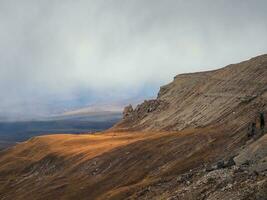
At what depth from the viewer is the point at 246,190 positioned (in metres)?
39.9

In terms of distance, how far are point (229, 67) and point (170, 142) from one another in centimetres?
3593

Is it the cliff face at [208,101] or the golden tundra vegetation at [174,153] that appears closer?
the golden tundra vegetation at [174,153]

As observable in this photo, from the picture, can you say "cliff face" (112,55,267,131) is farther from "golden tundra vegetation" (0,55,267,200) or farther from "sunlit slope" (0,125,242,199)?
"sunlit slope" (0,125,242,199)

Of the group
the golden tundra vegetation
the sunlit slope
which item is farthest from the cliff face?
the sunlit slope

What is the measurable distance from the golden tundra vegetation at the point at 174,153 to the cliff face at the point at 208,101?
0.24m

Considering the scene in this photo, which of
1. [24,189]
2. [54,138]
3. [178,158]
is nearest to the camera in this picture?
[178,158]

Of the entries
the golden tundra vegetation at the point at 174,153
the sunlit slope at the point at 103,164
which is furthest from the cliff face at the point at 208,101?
the sunlit slope at the point at 103,164

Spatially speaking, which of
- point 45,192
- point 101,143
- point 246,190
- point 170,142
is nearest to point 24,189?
point 45,192

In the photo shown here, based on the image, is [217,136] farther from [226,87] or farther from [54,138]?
[54,138]

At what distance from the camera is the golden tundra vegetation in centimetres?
4741

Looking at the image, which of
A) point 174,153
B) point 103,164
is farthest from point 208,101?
point 174,153

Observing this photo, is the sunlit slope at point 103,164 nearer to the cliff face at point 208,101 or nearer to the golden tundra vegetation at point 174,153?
the golden tundra vegetation at point 174,153

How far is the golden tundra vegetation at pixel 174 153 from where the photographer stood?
4741 cm

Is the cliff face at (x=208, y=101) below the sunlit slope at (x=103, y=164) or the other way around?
the other way around
